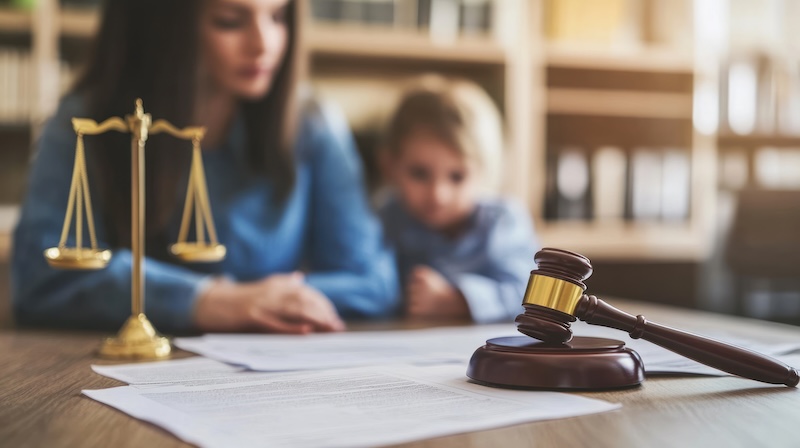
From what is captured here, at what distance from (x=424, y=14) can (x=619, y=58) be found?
0.92 m

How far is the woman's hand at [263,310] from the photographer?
3.87ft

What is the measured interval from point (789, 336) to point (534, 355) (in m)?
0.60

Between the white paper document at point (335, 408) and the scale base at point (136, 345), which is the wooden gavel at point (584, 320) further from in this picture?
the scale base at point (136, 345)

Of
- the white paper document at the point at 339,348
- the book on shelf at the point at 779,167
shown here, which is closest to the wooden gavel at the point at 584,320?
the white paper document at the point at 339,348

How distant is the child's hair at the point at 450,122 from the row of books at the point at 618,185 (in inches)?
54.9

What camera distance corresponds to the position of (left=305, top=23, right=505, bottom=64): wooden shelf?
3352 mm

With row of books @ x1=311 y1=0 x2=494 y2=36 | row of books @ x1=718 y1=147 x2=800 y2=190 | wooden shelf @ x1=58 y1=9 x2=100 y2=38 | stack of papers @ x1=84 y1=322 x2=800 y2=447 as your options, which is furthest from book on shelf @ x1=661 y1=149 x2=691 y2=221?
stack of papers @ x1=84 y1=322 x2=800 y2=447

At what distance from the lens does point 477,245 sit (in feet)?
6.29

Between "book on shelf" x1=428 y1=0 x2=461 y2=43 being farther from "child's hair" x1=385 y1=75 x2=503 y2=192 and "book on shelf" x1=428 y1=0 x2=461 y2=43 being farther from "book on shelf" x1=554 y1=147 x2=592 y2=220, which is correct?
"child's hair" x1=385 y1=75 x2=503 y2=192

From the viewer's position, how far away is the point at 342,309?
57.3 inches

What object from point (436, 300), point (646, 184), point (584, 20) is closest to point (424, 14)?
point (584, 20)

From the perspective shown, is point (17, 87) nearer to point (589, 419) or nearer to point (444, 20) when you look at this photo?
point (444, 20)

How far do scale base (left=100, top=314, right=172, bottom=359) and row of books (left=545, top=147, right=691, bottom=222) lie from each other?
2869 millimetres

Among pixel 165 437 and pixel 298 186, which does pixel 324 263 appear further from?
pixel 165 437
